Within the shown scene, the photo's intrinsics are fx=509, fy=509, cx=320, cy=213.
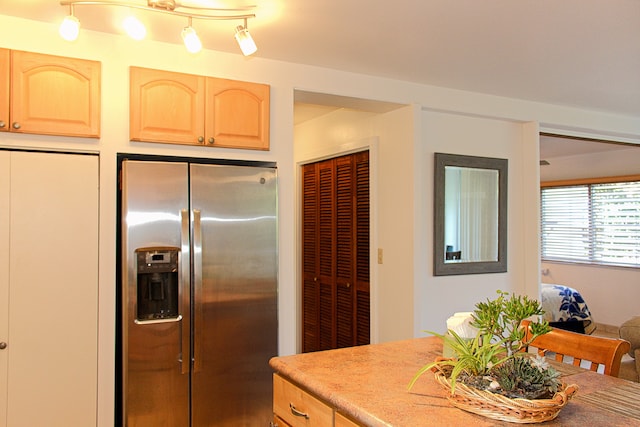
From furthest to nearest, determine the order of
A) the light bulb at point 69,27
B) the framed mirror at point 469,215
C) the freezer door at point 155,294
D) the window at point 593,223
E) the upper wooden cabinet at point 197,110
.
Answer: the window at point 593,223
the framed mirror at point 469,215
the upper wooden cabinet at point 197,110
the freezer door at point 155,294
the light bulb at point 69,27

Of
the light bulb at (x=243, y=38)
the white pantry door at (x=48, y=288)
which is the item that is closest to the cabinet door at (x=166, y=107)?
the white pantry door at (x=48, y=288)

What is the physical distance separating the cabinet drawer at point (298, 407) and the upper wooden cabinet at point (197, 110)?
5.11ft

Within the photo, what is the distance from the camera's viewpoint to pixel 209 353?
2828 mm

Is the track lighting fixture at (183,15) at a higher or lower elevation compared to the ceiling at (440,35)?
lower

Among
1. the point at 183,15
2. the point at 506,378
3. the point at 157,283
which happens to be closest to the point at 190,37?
the point at 183,15

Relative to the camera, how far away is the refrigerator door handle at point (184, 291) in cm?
275

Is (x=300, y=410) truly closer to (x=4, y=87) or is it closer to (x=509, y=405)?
(x=509, y=405)

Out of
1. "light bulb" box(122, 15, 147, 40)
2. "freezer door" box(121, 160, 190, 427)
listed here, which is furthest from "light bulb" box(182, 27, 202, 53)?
"freezer door" box(121, 160, 190, 427)

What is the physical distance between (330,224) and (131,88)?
237 centimetres

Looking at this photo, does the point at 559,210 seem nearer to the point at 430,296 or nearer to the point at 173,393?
the point at 430,296

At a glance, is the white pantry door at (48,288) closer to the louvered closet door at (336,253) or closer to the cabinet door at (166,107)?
the cabinet door at (166,107)

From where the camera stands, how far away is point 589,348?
1822 millimetres

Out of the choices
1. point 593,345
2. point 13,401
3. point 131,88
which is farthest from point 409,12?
point 13,401

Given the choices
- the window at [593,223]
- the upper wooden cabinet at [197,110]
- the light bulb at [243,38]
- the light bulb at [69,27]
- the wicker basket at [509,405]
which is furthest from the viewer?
the window at [593,223]
